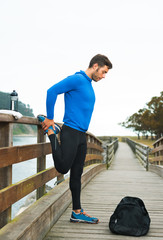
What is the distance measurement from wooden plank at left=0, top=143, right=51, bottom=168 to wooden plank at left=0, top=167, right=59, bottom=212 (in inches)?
7.9

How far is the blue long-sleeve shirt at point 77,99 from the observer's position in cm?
274

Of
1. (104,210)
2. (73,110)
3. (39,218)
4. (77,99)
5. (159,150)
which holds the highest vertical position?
(77,99)

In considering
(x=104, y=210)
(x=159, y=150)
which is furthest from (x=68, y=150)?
(x=159, y=150)

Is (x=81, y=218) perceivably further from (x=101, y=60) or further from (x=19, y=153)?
(x=101, y=60)

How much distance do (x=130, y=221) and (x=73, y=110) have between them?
4.23 feet

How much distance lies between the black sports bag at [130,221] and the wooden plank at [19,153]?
1.06 m

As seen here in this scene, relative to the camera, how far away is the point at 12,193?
225 centimetres

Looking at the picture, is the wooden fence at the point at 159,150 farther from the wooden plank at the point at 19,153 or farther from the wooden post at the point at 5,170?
the wooden post at the point at 5,170

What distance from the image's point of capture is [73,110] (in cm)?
282

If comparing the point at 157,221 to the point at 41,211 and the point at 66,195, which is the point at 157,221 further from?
the point at 41,211

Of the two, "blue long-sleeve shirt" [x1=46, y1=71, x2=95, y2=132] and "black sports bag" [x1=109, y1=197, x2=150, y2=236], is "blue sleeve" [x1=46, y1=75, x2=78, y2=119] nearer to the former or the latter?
"blue long-sleeve shirt" [x1=46, y1=71, x2=95, y2=132]

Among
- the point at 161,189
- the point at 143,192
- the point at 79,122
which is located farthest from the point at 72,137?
the point at 161,189

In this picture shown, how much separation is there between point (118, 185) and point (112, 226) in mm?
3361

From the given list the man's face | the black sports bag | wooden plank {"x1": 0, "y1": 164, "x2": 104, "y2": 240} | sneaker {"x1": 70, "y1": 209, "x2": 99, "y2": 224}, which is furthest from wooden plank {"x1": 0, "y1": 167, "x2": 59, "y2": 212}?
the man's face
